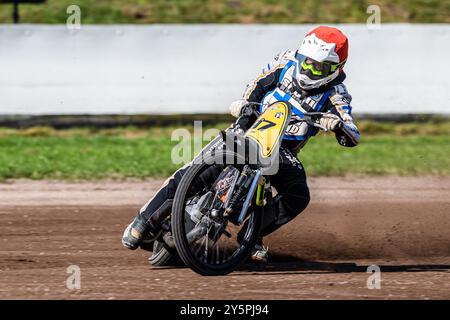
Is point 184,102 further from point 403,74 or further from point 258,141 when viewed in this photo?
point 258,141

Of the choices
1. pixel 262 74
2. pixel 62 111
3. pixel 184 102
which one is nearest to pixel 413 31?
pixel 184 102

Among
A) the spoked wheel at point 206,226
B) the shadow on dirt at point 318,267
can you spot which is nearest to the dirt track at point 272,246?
the shadow on dirt at point 318,267

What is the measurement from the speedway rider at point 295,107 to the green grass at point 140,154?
449 centimetres

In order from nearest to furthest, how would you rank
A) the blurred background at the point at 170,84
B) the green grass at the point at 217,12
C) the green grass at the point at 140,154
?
the green grass at the point at 140,154 < the blurred background at the point at 170,84 < the green grass at the point at 217,12

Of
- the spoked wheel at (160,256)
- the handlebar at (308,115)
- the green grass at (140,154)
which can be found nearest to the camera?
the handlebar at (308,115)

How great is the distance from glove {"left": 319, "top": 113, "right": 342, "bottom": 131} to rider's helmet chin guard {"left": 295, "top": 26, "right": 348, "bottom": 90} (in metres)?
0.34

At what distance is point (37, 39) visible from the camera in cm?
1297

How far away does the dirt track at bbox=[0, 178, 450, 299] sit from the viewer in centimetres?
604

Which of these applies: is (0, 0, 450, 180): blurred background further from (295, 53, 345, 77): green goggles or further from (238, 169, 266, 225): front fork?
(238, 169, 266, 225): front fork

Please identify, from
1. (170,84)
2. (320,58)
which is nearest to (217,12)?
(170,84)

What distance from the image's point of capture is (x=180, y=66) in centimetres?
1309

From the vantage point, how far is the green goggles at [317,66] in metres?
6.52

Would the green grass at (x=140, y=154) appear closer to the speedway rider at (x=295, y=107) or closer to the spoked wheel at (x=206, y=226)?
the speedway rider at (x=295, y=107)

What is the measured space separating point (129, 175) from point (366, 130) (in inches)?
184
